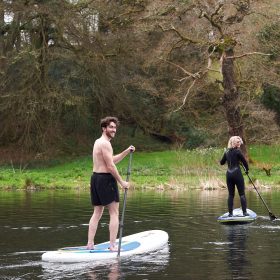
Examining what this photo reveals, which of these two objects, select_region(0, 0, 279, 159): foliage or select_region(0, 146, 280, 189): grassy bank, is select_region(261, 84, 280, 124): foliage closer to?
select_region(0, 146, 280, 189): grassy bank

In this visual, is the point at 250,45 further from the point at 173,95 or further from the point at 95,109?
the point at 95,109

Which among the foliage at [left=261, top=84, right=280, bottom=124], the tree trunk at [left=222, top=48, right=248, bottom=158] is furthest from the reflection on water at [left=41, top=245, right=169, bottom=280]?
the foliage at [left=261, top=84, right=280, bottom=124]

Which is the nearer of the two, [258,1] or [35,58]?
[258,1]

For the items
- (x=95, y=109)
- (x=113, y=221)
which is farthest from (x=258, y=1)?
(x=113, y=221)

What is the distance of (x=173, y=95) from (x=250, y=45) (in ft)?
16.2

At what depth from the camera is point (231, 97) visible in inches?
1451

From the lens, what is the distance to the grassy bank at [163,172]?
28.7 metres

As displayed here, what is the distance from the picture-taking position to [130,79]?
41156 mm

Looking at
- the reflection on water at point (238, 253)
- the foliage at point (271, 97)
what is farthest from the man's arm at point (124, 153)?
the foliage at point (271, 97)

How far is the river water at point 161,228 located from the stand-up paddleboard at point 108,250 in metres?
0.15

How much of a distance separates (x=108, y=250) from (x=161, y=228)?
389 centimetres

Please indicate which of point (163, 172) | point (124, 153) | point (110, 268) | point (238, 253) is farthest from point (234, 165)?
point (163, 172)

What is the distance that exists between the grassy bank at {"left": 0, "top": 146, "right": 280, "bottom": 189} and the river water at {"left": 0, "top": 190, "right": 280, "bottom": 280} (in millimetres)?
5182

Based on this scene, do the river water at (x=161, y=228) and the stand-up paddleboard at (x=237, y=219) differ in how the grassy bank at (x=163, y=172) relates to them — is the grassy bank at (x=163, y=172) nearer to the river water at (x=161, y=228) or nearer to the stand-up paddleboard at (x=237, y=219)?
the river water at (x=161, y=228)
